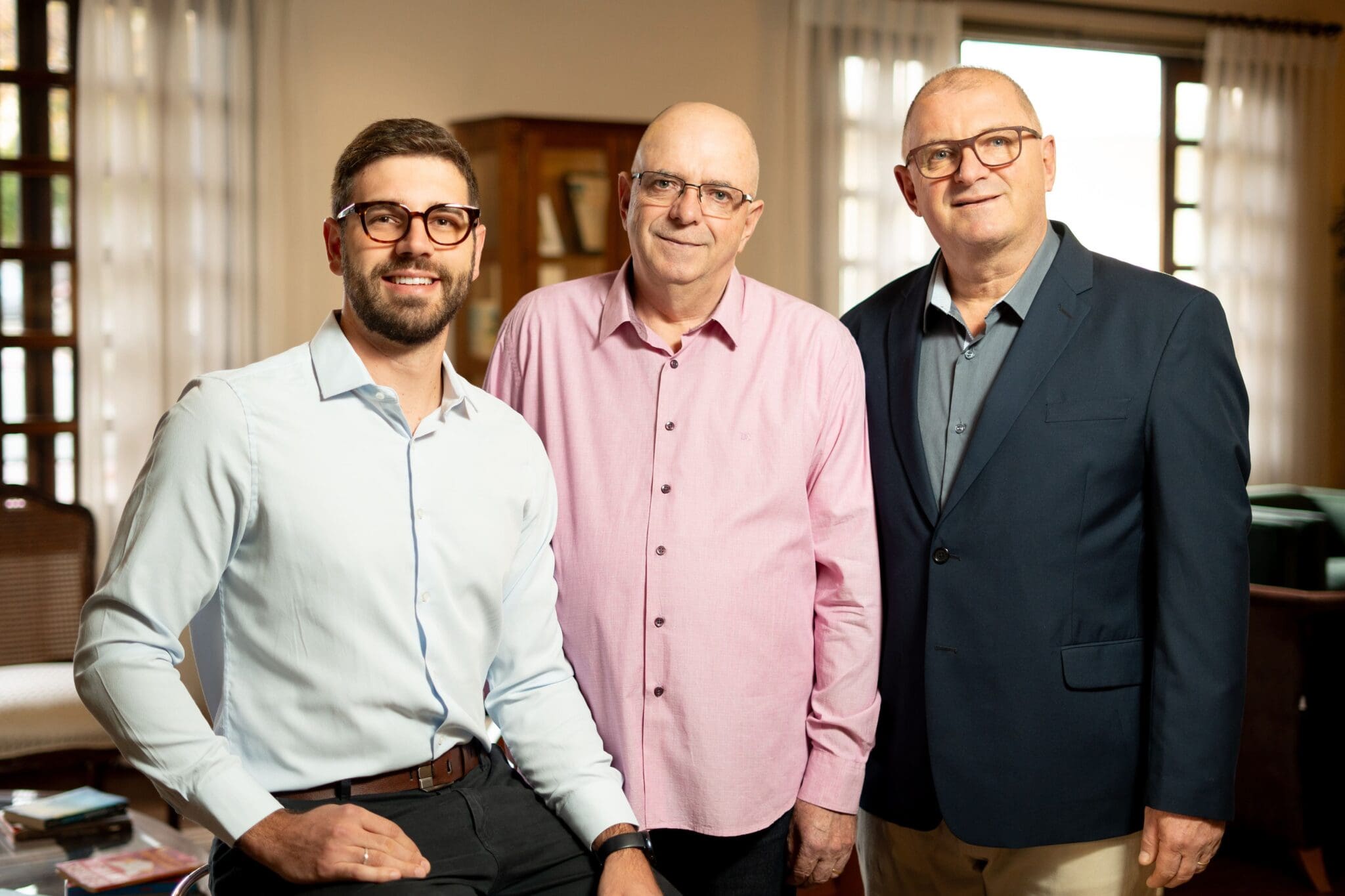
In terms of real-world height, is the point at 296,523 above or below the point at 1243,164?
below

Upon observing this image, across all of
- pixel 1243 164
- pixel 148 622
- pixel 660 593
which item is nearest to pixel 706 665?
pixel 660 593

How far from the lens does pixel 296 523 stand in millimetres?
1558

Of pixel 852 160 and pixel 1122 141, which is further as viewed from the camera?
pixel 1122 141

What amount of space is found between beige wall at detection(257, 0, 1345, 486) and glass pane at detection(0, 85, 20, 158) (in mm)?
937

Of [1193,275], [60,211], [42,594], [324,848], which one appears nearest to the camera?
[324,848]

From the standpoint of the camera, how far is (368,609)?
1592 mm

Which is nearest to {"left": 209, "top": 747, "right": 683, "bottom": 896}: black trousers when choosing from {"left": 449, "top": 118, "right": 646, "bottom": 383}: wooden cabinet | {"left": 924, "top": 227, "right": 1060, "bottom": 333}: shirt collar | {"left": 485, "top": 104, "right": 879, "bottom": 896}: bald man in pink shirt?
{"left": 485, "top": 104, "right": 879, "bottom": 896}: bald man in pink shirt

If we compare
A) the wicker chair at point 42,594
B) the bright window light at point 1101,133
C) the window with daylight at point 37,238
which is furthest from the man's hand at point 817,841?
the bright window light at point 1101,133

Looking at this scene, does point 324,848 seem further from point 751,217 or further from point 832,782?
point 751,217

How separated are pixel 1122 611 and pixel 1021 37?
550 cm

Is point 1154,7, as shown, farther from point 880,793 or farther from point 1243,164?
point 880,793

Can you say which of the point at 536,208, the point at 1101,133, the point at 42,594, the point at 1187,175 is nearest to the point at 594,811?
the point at 42,594

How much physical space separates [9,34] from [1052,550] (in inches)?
186

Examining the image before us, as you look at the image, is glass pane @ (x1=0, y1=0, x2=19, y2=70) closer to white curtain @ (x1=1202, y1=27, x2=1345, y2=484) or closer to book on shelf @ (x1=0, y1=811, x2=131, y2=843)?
book on shelf @ (x1=0, y1=811, x2=131, y2=843)
